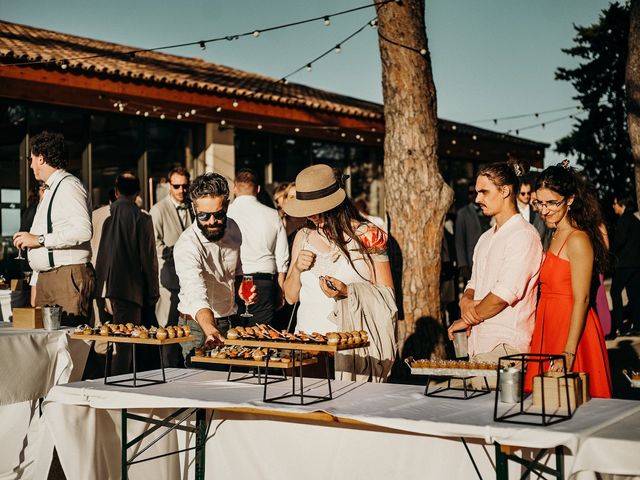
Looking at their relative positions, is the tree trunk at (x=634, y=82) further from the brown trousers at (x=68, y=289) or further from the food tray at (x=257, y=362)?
the food tray at (x=257, y=362)

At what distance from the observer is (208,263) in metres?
4.58

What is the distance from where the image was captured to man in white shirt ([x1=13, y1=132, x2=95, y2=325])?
5.29 m

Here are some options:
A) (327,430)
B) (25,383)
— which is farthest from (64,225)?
(327,430)

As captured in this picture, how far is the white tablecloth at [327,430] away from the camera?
9.26ft

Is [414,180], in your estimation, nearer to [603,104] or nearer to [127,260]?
[127,260]

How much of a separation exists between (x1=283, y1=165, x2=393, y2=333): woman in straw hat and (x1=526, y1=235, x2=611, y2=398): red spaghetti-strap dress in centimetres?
79

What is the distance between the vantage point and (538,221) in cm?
796

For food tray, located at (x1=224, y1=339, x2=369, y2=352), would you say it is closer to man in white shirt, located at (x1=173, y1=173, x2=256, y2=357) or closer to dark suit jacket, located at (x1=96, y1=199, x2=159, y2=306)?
man in white shirt, located at (x1=173, y1=173, x2=256, y2=357)

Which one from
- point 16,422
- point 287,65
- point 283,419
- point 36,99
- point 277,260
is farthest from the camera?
point 287,65

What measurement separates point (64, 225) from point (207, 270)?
1260 mm

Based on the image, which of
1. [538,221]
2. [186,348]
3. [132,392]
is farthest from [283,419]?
[538,221]

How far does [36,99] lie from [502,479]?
27.4 ft

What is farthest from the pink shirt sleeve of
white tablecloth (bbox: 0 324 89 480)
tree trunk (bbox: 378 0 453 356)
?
tree trunk (bbox: 378 0 453 356)

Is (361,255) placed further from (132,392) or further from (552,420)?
(552,420)
